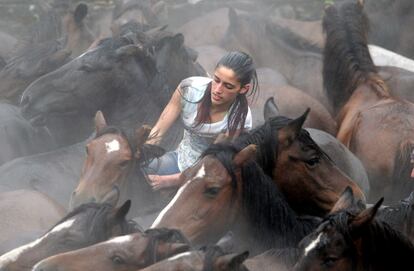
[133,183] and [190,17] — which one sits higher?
[133,183]

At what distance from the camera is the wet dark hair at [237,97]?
5.33m

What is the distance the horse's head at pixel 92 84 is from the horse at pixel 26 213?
2.58ft

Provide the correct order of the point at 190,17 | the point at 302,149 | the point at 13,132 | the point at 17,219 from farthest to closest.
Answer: the point at 190,17 < the point at 13,132 < the point at 17,219 < the point at 302,149

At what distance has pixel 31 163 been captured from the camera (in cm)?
636

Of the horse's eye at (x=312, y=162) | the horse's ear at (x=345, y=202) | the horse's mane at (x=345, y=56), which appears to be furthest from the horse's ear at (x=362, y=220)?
the horse's mane at (x=345, y=56)

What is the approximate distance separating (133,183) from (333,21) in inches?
116

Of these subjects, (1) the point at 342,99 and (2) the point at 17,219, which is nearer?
(2) the point at 17,219

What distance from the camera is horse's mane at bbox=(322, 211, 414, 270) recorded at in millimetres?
3859

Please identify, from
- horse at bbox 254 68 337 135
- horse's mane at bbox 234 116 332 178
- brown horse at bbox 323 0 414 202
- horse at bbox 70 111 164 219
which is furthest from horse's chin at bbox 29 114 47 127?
brown horse at bbox 323 0 414 202

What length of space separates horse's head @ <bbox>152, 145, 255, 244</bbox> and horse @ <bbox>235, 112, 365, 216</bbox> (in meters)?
0.29

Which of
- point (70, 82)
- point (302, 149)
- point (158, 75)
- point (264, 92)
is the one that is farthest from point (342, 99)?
point (302, 149)

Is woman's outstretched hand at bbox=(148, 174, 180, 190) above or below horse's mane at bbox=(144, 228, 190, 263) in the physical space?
below

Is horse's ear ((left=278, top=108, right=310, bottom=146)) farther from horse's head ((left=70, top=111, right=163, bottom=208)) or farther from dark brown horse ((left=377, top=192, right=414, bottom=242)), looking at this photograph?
horse's head ((left=70, top=111, right=163, bottom=208))

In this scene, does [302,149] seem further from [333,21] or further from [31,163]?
[333,21]
